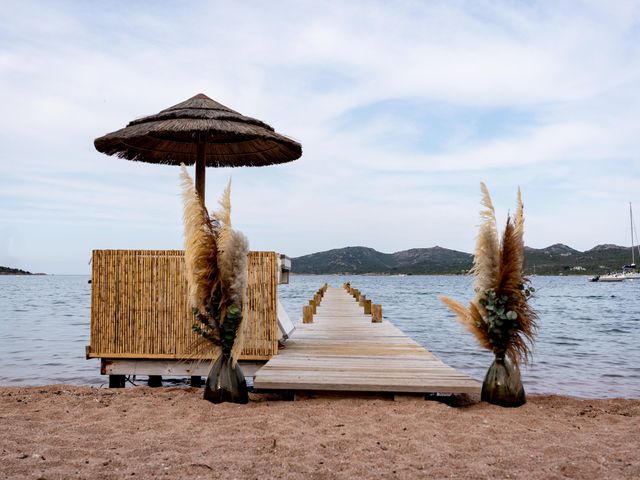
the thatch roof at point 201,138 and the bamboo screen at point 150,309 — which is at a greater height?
the thatch roof at point 201,138

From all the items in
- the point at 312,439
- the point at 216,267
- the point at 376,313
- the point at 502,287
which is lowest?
the point at 312,439

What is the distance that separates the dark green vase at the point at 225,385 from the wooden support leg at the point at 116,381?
2775 millimetres

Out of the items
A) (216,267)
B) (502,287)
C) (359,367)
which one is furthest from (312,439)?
(502,287)

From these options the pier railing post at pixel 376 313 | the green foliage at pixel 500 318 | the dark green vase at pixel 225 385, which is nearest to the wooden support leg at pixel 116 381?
the dark green vase at pixel 225 385

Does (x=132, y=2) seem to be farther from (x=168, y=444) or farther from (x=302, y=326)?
(x=168, y=444)

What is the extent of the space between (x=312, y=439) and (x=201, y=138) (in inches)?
181

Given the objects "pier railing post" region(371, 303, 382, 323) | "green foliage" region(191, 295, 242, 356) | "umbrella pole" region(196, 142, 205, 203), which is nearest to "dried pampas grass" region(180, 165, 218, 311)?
"green foliage" region(191, 295, 242, 356)

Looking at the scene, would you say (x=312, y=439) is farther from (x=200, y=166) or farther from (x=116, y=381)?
(x=116, y=381)

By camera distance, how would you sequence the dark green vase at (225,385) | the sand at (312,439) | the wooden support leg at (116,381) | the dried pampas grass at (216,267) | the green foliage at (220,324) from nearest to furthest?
the sand at (312,439)
the dried pampas grass at (216,267)
the green foliage at (220,324)
the dark green vase at (225,385)
the wooden support leg at (116,381)

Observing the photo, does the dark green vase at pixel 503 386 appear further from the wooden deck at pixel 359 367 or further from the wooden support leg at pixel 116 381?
the wooden support leg at pixel 116 381

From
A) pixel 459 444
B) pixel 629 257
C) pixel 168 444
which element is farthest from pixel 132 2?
pixel 629 257

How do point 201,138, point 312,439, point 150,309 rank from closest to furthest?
point 312,439 → point 150,309 → point 201,138

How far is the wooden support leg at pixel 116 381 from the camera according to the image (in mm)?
7688

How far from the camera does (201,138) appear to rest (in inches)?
288
